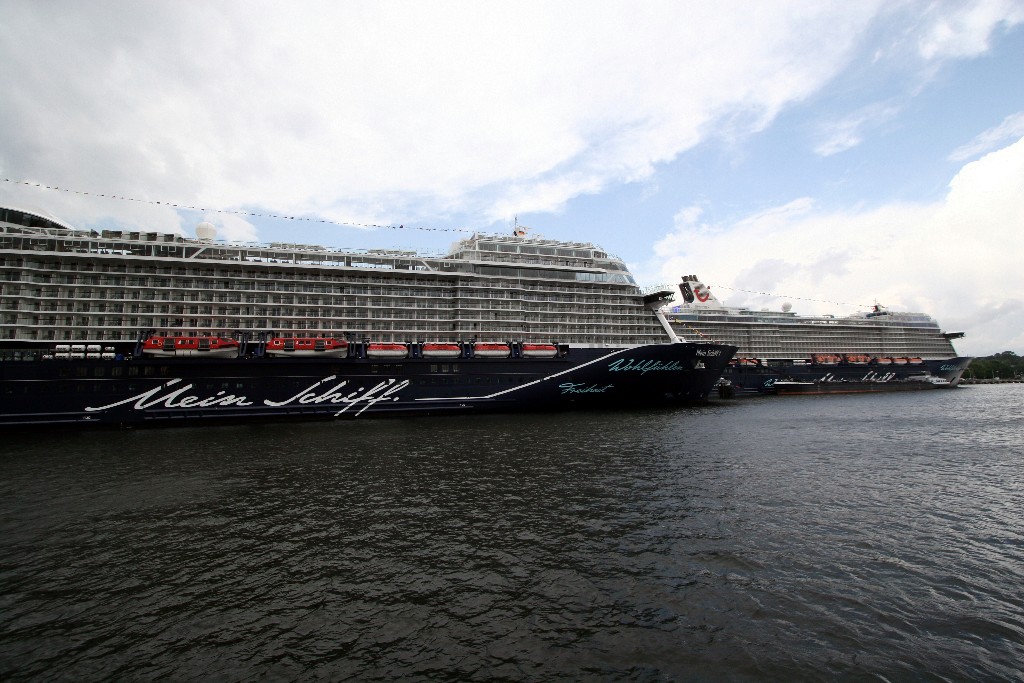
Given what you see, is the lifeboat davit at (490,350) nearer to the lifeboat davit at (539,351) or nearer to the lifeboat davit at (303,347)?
the lifeboat davit at (539,351)

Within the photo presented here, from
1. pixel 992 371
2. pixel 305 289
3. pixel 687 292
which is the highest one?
pixel 687 292

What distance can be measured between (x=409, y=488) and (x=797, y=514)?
13.0 m

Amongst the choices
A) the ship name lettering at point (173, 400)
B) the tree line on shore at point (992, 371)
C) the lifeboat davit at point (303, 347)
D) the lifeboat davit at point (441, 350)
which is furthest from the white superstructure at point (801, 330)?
the tree line on shore at point (992, 371)

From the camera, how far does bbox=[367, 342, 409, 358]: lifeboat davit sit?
3562 cm

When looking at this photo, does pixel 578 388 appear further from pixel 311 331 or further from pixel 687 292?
pixel 687 292

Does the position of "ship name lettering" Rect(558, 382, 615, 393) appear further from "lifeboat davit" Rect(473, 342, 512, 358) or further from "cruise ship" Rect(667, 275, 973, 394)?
"cruise ship" Rect(667, 275, 973, 394)

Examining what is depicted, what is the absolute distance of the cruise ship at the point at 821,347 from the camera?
7506 cm

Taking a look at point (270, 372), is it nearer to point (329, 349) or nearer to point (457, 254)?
point (329, 349)

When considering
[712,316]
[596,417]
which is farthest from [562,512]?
[712,316]

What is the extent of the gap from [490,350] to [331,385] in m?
12.8

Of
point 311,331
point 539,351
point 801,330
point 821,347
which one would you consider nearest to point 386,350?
point 311,331

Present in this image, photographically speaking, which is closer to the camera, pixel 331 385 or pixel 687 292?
pixel 331 385

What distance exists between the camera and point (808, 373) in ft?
251

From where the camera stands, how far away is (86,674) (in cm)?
716
